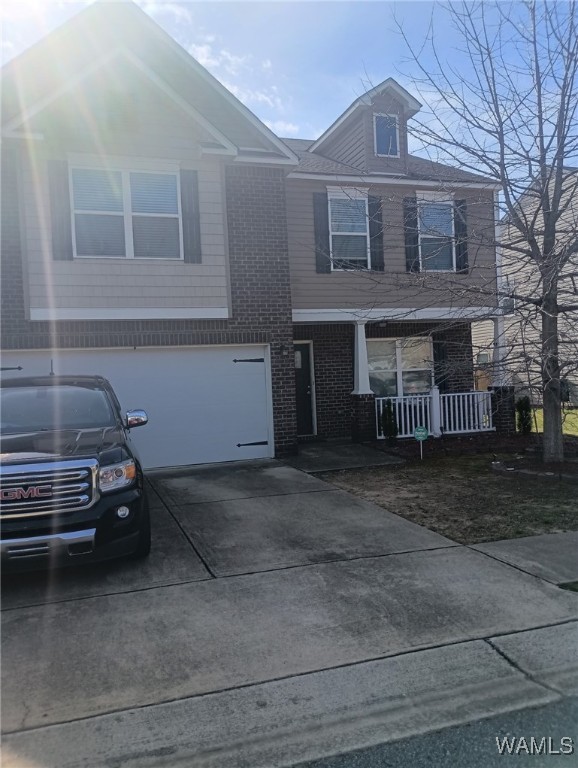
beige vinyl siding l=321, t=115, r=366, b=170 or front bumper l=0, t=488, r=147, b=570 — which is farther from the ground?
beige vinyl siding l=321, t=115, r=366, b=170

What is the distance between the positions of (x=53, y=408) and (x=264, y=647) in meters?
3.66

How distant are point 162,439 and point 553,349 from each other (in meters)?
6.71

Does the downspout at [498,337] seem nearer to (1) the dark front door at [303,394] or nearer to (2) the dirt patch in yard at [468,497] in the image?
(2) the dirt patch in yard at [468,497]

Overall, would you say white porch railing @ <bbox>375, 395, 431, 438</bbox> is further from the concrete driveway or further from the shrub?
the concrete driveway

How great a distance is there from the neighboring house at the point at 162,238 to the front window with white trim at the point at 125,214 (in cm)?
Answer: 2

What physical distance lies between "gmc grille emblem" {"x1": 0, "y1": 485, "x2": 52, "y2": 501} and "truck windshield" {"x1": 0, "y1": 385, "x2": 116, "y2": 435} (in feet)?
3.48

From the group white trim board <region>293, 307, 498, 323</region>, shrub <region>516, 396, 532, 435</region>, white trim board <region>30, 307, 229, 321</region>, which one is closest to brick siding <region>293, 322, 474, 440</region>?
white trim board <region>293, 307, 498, 323</region>

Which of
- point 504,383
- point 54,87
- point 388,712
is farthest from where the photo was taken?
point 504,383

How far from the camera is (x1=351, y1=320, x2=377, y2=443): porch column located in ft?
41.9

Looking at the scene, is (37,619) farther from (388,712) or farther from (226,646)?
(388,712)

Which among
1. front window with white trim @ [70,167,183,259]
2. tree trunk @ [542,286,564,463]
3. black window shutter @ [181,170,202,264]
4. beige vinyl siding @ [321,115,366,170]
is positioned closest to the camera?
tree trunk @ [542,286,564,463]

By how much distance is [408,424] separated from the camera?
12984 millimetres

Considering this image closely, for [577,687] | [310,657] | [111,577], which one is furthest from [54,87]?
[577,687]

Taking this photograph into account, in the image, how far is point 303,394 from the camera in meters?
13.6
